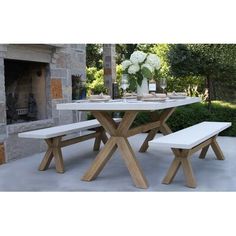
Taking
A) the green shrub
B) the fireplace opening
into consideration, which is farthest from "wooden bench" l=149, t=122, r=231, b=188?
the green shrub

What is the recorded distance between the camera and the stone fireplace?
4430 mm

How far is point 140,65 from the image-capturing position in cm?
397

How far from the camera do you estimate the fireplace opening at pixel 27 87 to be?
5.00 metres

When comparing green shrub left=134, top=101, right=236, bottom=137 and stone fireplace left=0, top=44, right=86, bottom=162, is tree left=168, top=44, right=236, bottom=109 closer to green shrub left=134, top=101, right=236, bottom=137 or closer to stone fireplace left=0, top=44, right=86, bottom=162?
green shrub left=134, top=101, right=236, bottom=137

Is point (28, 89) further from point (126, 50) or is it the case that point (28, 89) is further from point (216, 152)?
point (126, 50)

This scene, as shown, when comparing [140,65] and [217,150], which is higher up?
[140,65]

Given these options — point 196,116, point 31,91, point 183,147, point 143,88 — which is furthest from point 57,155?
point 196,116

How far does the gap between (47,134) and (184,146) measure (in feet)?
4.62

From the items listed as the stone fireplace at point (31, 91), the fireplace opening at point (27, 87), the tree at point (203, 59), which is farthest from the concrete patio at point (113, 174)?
the tree at point (203, 59)

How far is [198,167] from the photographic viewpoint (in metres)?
3.96

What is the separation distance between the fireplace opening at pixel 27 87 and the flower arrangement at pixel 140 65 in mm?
1652

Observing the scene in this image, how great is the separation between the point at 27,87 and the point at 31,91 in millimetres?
79

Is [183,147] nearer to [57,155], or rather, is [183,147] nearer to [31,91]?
[57,155]

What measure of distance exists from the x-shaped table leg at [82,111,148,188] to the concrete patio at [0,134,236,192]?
85 millimetres
